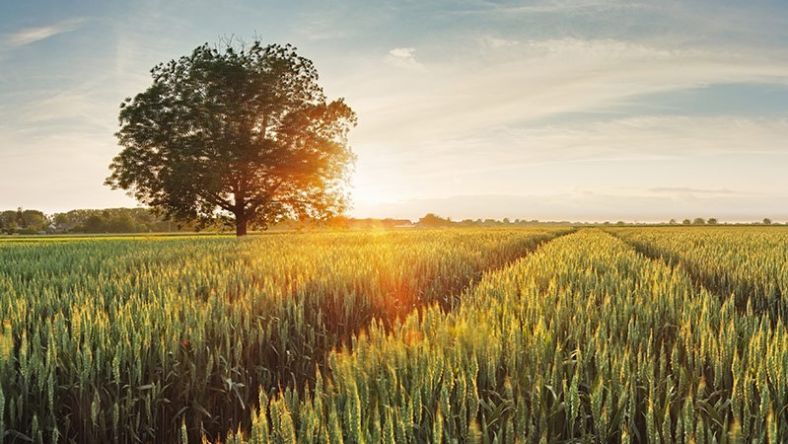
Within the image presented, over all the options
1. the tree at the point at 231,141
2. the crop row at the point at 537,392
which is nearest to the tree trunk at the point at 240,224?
the tree at the point at 231,141

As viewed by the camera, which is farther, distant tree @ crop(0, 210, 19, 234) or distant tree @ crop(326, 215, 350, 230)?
distant tree @ crop(0, 210, 19, 234)

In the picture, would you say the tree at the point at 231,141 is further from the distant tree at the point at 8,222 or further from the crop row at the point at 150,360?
the distant tree at the point at 8,222

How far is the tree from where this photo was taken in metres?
30.6

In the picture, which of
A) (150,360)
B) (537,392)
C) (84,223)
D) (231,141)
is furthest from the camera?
(84,223)

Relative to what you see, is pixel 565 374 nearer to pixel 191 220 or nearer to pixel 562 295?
pixel 562 295

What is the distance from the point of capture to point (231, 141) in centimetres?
3031

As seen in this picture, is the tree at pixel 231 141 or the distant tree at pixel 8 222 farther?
the distant tree at pixel 8 222

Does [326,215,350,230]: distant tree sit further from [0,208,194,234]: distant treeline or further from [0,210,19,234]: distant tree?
[0,210,19,234]: distant tree

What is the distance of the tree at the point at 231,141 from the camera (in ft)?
100

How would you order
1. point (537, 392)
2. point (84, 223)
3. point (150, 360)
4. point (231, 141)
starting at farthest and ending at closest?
1. point (84, 223)
2. point (231, 141)
3. point (150, 360)
4. point (537, 392)

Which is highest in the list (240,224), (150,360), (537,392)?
(240,224)

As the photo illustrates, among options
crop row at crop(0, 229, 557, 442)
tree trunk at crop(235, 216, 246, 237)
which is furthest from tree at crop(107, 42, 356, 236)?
crop row at crop(0, 229, 557, 442)

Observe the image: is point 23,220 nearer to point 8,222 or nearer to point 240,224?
point 8,222

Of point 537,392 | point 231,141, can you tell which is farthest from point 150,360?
point 231,141
